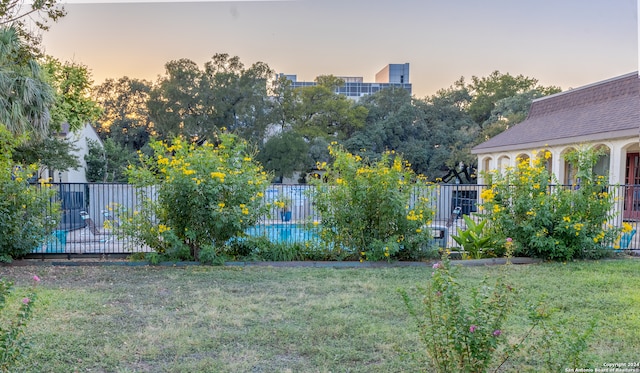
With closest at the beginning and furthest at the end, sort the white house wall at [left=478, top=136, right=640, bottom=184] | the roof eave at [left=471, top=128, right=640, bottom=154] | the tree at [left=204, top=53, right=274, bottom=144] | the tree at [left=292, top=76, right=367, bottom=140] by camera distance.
Answer: the roof eave at [left=471, top=128, right=640, bottom=154], the white house wall at [left=478, top=136, right=640, bottom=184], the tree at [left=204, top=53, right=274, bottom=144], the tree at [left=292, top=76, right=367, bottom=140]

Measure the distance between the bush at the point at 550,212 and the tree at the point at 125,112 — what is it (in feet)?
96.3

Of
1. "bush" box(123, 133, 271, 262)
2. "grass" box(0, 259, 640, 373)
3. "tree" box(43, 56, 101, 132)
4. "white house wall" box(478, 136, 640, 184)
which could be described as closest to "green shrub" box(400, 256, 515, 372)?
"grass" box(0, 259, 640, 373)

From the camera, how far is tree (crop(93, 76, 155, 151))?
31750 millimetres

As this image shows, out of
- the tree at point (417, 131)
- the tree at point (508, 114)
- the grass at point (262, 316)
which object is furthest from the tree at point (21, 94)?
the tree at point (508, 114)

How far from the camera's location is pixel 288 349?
3.17 meters

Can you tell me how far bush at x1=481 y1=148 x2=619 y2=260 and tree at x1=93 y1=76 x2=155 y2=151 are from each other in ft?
96.3

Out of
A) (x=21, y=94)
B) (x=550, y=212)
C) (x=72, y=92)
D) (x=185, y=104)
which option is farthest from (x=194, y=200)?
(x=185, y=104)

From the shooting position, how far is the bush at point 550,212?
669cm

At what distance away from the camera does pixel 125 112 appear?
32.5 m

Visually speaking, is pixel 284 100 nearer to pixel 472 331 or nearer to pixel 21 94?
pixel 21 94

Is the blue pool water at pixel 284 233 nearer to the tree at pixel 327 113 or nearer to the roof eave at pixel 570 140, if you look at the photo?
the roof eave at pixel 570 140

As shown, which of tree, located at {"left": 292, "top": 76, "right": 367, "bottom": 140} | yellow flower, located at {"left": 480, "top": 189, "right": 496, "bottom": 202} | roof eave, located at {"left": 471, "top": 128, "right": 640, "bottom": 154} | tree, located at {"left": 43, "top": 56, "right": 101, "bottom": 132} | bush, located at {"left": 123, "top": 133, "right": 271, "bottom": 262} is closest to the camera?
bush, located at {"left": 123, "top": 133, "right": 271, "bottom": 262}

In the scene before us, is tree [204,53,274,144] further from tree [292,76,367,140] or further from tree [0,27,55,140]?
tree [0,27,55,140]

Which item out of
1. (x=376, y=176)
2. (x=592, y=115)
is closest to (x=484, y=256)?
(x=376, y=176)
